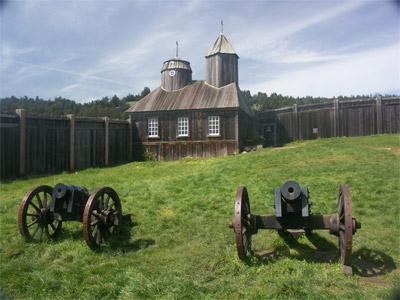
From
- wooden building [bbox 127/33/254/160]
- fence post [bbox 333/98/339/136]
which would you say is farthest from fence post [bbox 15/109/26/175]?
fence post [bbox 333/98/339/136]

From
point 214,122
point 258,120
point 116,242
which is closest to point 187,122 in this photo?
point 214,122

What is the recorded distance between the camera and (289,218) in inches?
273

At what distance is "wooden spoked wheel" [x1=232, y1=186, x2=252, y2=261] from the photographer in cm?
629

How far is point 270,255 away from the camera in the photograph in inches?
280

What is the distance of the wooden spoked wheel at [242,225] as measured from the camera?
6.29 meters

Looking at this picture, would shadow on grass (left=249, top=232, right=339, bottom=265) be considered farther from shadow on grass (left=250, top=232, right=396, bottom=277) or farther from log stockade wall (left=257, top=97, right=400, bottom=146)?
log stockade wall (left=257, top=97, right=400, bottom=146)

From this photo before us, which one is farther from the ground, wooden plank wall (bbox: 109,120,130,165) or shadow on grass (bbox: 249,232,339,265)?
wooden plank wall (bbox: 109,120,130,165)

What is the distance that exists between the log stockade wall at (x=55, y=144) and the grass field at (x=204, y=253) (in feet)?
15.4

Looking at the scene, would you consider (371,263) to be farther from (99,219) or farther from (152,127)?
(152,127)

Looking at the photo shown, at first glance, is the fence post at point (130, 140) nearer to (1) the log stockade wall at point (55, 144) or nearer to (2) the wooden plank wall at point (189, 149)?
(1) the log stockade wall at point (55, 144)

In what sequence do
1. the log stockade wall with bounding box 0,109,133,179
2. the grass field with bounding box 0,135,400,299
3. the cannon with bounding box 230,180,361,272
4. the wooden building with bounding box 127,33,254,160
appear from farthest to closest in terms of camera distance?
the wooden building with bounding box 127,33,254,160 < the log stockade wall with bounding box 0,109,133,179 < the cannon with bounding box 230,180,361,272 < the grass field with bounding box 0,135,400,299

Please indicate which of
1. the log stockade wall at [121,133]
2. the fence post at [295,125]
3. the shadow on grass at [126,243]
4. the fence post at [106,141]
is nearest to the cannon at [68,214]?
the shadow on grass at [126,243]

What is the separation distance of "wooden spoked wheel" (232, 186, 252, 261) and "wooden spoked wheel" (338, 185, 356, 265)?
5.24ft

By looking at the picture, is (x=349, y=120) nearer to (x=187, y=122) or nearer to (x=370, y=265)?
(x=187, y=122)
